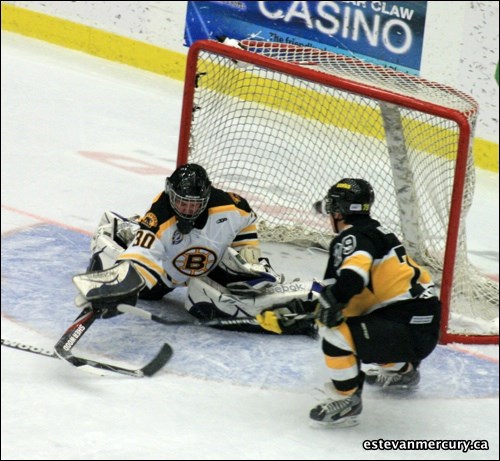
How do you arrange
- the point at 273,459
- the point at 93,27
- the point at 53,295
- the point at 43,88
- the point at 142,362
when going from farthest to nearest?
1. the point at 93,27
2. the point at 43,88
3. the point at 53,295
4. the point at 142,362
5. the point at 273,459

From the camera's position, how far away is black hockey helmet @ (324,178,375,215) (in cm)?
321

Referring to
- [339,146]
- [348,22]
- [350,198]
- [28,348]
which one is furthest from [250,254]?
[348,22]

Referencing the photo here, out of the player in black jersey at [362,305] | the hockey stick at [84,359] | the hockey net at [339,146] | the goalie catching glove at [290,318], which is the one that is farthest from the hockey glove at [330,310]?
the hockey net at [339,146]

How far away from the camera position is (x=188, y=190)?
140 inches

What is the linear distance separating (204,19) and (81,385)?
3181mm

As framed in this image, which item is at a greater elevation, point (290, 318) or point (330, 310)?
point (330, 310)

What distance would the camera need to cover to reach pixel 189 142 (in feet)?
14.5

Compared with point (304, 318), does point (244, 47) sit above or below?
above

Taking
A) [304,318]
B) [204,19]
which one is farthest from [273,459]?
[204,19]

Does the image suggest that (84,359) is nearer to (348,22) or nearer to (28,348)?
(28,348)

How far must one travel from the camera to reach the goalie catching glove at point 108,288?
3.45 m

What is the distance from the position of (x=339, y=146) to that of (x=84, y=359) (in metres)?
2.08

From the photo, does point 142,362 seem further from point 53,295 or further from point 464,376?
point 464,376

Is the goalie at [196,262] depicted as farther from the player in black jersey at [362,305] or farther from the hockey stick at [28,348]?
the player in black jersey at [362,305]
